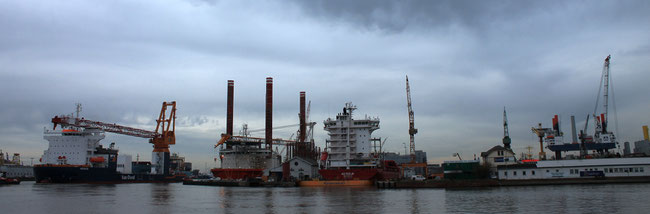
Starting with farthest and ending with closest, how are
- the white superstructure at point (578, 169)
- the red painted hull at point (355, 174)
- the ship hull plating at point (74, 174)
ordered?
the ship hull plating at point (74, 174) → the red painted hull at point (355, 174) → the white superstructure at point (578, 169)

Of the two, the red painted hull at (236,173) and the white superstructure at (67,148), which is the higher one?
the white superstructure at (67,148)

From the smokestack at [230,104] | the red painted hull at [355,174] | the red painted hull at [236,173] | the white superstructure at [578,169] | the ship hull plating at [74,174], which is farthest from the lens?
the smokestack at [230,104]

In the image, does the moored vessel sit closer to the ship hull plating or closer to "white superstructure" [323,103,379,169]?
the ship hull plating

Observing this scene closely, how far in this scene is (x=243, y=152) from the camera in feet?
341

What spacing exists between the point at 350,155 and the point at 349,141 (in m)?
2.45

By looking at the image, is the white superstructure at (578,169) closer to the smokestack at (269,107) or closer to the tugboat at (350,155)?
the tugboat at (350,155)

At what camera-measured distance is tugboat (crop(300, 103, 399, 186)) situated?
244ft

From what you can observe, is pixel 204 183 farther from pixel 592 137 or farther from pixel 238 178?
pixel 592 137

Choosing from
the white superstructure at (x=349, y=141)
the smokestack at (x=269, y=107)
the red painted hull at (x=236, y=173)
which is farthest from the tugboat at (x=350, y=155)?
the smokestack at (x=269, y=107)

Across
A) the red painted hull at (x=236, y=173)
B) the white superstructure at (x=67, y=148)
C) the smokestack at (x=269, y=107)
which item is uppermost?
the smokestack at (x=269, y=107)

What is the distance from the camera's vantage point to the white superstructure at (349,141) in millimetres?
76875

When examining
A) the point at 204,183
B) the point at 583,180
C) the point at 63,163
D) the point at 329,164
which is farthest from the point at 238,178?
the point at 583,180

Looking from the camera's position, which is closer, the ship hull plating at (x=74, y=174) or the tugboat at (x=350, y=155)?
the tugboat at (x=350, y=155)

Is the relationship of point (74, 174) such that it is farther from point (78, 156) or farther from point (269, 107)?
point (269, 107)
